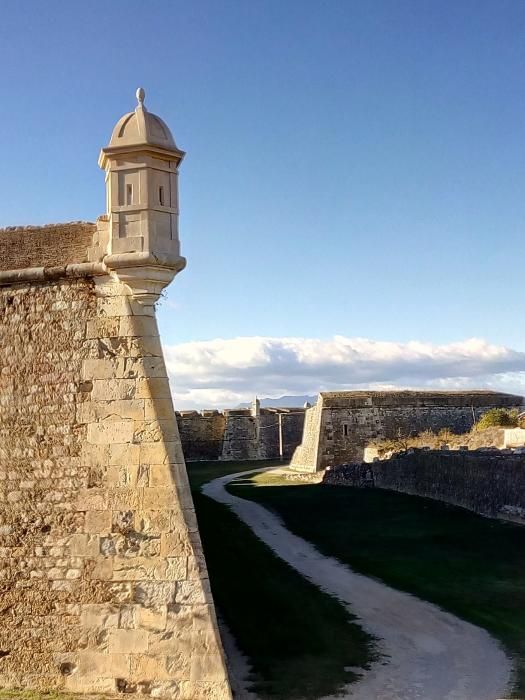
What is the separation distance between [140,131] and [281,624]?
7.27 m

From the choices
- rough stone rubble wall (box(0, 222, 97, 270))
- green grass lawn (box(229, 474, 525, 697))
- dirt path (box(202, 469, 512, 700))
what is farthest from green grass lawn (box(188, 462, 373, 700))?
rough stone rubble wall (box(0, 222, 97, 270))

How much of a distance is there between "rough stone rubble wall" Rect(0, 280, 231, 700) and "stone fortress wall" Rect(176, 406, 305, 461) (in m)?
39.3

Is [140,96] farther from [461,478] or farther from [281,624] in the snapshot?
[461,478]

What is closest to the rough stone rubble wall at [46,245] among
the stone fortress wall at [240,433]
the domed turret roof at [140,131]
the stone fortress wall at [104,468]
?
the stone fortress wall at [104,468]

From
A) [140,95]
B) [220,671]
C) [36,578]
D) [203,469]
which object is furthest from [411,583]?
[203,469]

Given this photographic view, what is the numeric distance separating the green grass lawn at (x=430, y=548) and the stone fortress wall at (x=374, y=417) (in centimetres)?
994

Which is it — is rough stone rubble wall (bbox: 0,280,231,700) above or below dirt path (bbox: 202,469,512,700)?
above

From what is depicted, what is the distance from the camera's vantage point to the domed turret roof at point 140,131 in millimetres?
8891

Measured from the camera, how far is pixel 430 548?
54.6 feet

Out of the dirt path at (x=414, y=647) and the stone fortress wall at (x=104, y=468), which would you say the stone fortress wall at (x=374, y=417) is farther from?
the stone fortress wall at (x=104, y=468)

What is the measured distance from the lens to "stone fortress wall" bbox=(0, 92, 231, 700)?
328 inches

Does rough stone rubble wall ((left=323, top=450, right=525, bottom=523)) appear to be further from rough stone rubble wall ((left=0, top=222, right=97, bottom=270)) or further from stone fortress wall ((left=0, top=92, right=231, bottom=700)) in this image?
rough stone rubble wall ((left=0, top=222, right=97, bottom=270))

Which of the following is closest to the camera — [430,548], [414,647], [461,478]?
[414,647]

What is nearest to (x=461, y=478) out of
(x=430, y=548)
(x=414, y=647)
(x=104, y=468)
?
(x=430, y=548)
